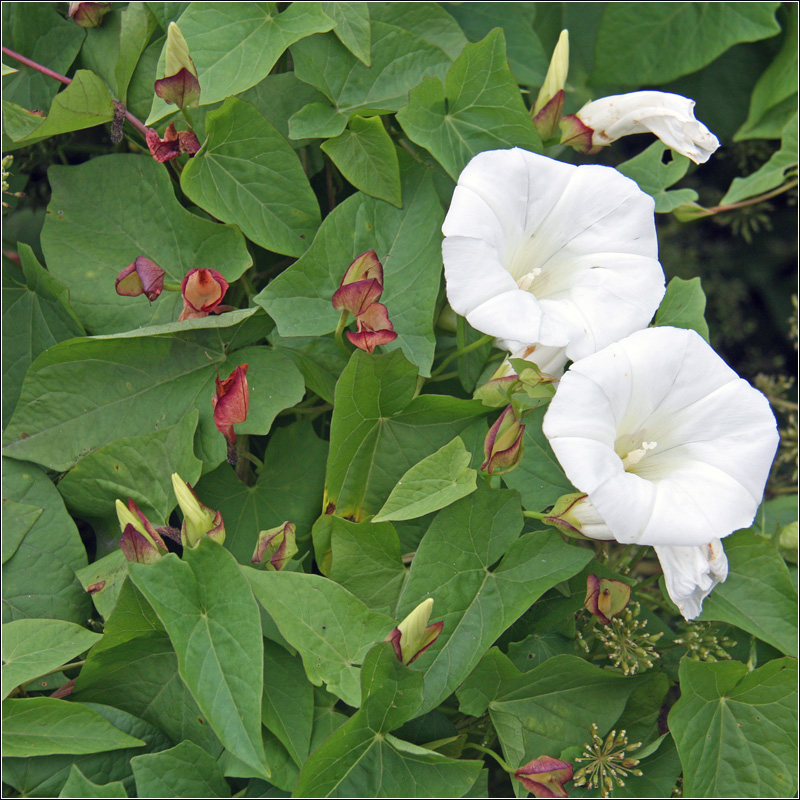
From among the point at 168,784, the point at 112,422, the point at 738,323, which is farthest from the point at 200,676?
the point at 738,323

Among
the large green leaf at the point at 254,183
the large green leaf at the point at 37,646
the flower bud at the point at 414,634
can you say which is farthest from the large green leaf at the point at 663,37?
the large green leaf at the point at 37,646

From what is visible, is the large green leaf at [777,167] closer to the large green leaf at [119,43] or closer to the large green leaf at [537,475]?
the large green leaf at [537,475]

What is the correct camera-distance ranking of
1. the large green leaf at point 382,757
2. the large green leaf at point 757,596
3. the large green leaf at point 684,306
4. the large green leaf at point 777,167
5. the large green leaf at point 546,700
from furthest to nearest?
the large green leaf at point 777,167 < the large green leaf at point 684,306 < the large green leaf at point 757,596 < the large green leaf at point 546,700 < the large green leaf at point 382,757

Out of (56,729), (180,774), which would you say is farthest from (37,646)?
(180,774)

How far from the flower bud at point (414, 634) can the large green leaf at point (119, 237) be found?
0.44 m

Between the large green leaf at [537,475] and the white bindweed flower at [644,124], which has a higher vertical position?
the white bindweed flower at [644,124]

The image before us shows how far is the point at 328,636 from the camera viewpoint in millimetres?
704

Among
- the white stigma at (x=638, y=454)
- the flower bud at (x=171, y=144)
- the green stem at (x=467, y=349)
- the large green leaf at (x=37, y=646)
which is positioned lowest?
the large green leaf at (x=37, y=646)

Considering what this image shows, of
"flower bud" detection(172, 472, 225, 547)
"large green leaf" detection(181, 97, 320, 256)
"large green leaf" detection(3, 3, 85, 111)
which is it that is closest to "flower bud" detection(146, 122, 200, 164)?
"large green leaf" detection(181, 97, 320, 256)

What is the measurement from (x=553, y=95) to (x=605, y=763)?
786mm

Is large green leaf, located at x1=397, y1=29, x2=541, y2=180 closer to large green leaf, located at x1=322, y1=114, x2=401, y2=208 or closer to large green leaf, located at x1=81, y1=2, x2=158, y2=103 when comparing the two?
large green leaf, located at x1=322, y1=114, x2=401, y2=208

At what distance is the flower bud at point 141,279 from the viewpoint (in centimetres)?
78

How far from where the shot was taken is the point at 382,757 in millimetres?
699

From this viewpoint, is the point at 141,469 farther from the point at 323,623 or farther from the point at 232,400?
the point at 323,623
